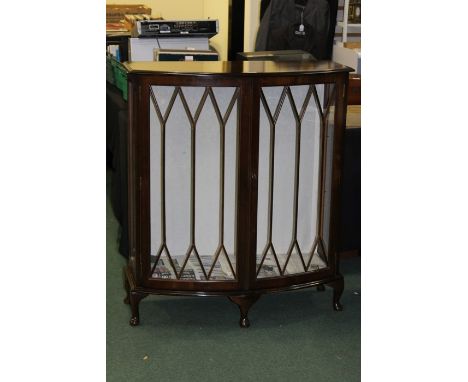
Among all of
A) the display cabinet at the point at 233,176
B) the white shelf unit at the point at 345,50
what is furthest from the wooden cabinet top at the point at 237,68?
the white shelf unit at the point at 345,50

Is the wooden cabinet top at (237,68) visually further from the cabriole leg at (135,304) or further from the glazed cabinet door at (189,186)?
the cabriole leg at (135,304)

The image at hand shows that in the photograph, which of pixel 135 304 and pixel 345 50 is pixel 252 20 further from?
pixel 135 304

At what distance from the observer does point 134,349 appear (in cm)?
279

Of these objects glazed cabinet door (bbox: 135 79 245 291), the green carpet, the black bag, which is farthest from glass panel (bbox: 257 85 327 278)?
the black bag

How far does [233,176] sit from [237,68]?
1.37ft

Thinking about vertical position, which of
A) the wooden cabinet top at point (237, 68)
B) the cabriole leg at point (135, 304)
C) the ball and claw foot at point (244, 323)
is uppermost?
the wooden cabinet top at point (237, 68)

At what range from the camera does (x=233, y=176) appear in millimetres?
2883

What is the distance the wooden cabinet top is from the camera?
2703 mm

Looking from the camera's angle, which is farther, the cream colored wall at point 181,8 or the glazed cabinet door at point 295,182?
the cream colored wall at point 181,8

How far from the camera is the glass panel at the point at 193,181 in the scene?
2.77 meters

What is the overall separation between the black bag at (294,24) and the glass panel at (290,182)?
89.4 inches

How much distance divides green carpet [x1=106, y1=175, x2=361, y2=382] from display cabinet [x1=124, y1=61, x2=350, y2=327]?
0.12m
